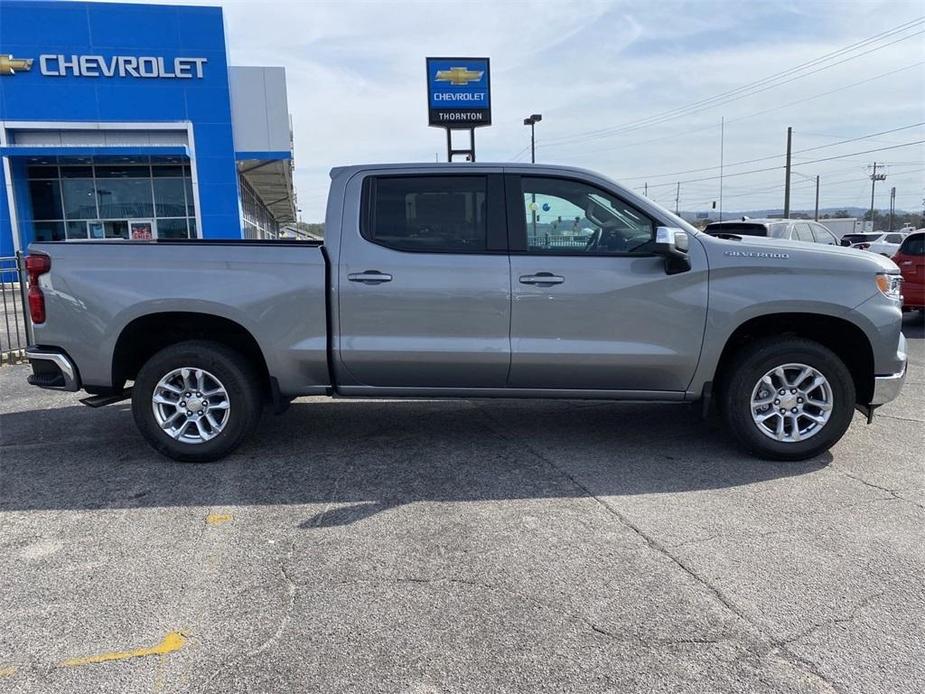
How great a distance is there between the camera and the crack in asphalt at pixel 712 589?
2.62m

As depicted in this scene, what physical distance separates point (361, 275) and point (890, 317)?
361 centimetres

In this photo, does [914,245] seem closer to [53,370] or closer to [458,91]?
[53,370]

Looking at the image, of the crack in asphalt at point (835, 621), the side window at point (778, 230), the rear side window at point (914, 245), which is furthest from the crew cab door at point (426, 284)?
the side window at point (778, 230)

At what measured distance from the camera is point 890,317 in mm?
4707

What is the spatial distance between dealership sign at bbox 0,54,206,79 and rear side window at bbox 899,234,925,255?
23.4 meters

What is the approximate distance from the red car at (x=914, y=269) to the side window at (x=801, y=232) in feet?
7.90

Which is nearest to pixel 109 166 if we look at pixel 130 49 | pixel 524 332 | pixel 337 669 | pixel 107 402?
pixel 130 49

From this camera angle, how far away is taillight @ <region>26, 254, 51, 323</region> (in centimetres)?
477

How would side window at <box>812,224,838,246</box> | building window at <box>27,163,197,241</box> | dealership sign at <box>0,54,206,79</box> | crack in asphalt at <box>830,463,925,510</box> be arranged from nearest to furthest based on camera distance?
1. crack in asphalt at <box>830,463,925,510</box>
2. side window at <box>812,224,838,246</box>
3. dealership sign at <box>0,54,206,79</box>
4. building window at <box>27,163,197,241</box>

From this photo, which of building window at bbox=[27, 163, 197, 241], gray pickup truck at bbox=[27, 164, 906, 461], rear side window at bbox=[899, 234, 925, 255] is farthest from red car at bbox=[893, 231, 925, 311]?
building window at bbox=[27, 163, 197, 241]

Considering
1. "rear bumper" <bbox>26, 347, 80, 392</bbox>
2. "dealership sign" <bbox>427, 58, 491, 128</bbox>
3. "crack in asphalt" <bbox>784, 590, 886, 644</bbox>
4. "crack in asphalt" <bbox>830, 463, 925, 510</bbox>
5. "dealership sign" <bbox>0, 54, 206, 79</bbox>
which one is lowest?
"crack in asphalt" <bbox>830, 463, 925, 510</bbox>

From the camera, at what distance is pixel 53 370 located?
487 cm

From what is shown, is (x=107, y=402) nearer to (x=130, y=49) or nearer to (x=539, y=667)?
(x=539, y=667)

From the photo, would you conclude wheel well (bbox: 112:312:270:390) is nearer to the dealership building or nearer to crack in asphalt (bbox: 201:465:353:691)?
crack in asphalt (bbox: 201:465:353:691)
